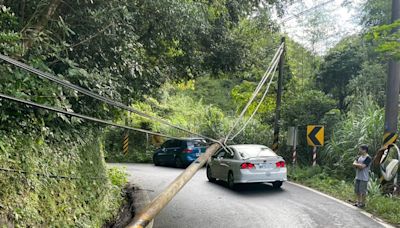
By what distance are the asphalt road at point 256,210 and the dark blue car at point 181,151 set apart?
21.0 feet

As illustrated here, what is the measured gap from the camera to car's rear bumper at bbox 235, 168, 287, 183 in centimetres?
1153

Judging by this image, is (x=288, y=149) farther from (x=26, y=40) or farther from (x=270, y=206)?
(x=26, y=40)

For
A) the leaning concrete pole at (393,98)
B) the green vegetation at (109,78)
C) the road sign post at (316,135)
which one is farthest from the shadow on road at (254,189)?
the leaning concrete pole at (393,98)

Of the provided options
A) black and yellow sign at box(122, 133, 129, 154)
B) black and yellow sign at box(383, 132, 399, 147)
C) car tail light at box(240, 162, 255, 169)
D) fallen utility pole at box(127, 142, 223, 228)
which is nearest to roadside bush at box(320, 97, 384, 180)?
black and yellow sign at box(383, 132, 399, 147)

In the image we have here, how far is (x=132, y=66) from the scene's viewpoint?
685cm

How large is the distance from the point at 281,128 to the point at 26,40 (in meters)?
14.6

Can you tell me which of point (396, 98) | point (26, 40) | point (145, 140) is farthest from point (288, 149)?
point (26, 40)

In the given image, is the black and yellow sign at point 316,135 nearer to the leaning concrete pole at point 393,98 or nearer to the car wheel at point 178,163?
the leaning concrete pole at point 393,98

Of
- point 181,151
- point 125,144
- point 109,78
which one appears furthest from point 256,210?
point 125,144

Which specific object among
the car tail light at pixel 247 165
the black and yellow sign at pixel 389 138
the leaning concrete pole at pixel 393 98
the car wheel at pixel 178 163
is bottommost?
the car wheel at pixel 178 163

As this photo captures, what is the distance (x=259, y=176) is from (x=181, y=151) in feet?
27.2

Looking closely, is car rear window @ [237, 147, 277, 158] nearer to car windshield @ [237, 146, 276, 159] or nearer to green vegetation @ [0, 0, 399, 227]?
car windshield @ [237, 146, 276, 159]

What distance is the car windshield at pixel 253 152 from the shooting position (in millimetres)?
12030

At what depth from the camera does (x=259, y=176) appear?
11.6 metres
